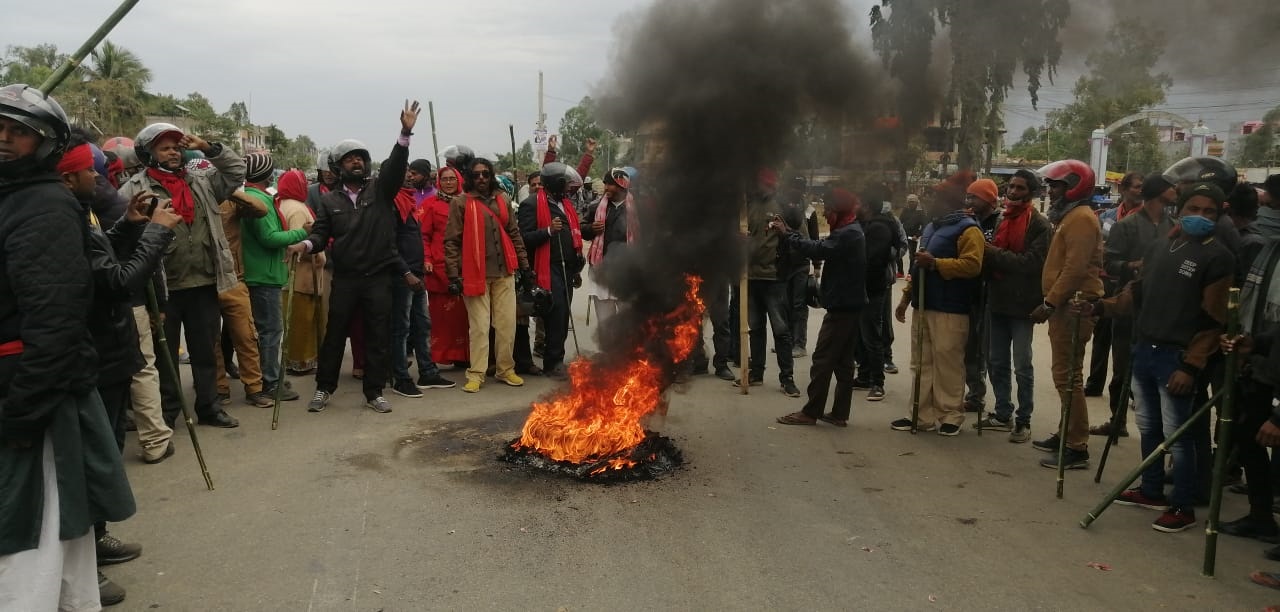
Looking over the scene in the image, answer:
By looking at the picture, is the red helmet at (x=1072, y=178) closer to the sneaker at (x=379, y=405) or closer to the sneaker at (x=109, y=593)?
the sneaker at (x=379, y=405)

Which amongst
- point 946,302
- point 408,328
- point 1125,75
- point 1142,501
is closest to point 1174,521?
point 1142,501

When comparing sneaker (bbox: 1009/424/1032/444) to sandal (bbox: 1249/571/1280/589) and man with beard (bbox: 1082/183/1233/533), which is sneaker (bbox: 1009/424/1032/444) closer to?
man with beard (bbox: 1082/183/1233/533)

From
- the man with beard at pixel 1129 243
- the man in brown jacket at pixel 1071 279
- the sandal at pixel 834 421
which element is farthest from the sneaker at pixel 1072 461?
the sandal at pixel 834 421

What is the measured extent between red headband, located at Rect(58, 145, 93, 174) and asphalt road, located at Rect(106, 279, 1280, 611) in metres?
1.93

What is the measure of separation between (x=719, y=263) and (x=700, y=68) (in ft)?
5.17

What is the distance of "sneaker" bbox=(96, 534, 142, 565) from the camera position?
395cm

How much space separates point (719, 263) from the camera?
6586 mm

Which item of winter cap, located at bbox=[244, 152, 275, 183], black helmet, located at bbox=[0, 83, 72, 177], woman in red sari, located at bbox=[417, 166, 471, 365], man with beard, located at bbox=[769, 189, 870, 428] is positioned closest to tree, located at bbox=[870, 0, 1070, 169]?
man with beard, located at bbox=[769, 189, 870, 428]

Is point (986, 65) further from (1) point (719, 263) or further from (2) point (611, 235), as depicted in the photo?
(2) point (611, 235)

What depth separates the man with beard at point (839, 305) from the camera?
6734 millimetres

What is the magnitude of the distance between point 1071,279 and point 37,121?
6127 mm

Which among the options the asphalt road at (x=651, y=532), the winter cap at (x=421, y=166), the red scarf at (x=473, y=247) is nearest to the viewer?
the asphalt road at (x=651, y=532)

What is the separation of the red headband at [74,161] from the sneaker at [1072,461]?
631cm

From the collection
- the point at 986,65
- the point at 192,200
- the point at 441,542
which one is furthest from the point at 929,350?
the point at 192,200
